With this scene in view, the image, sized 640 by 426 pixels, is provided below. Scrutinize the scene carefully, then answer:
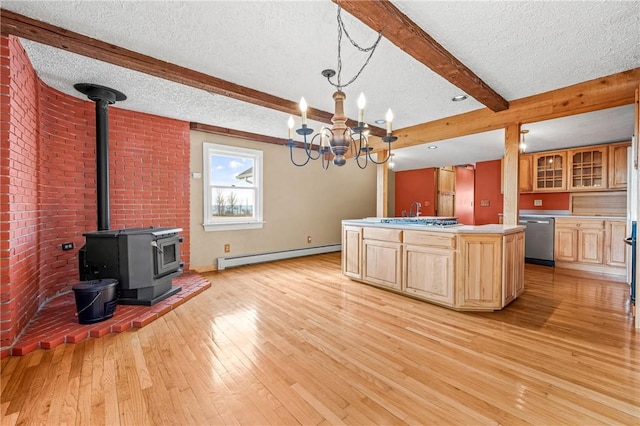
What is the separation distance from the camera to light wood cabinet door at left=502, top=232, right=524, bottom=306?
2.99 m

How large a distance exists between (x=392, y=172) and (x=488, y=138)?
402cm

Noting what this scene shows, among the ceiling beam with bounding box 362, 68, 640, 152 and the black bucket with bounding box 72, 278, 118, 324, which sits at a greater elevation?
the ceiling beam with bounding box 362, 68, 640, 152

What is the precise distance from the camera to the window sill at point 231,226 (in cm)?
474

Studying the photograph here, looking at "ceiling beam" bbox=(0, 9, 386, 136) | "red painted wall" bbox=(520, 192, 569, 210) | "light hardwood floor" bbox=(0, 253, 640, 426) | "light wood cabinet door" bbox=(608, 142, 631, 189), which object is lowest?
"light hardwood floor" bbox=(0, 253, 640, 426)

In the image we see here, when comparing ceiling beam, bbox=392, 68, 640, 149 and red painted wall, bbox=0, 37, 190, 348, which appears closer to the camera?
red painted wall, bbox=0, 37, 190, 348

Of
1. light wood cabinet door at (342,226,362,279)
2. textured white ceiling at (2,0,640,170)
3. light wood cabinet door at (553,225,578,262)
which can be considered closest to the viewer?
textured white ceiling at (2,0,640,170)

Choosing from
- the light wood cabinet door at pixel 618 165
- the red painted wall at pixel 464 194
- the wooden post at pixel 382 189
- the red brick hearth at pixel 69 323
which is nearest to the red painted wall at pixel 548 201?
the light wood cabinet door at pixel 618 165

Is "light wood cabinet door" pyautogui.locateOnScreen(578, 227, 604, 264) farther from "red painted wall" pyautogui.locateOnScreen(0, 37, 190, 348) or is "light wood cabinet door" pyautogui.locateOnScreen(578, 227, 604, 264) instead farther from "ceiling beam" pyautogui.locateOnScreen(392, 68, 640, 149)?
"red painted wall" pyautogui.locateOnScreen(0, 37, 190, 348)

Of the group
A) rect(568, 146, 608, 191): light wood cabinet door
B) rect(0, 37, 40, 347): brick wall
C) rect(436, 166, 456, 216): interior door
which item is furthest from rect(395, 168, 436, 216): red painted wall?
rect(0, 37, 40, 347): brick wall

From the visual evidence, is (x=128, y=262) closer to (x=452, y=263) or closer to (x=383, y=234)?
(x=383, y=234)

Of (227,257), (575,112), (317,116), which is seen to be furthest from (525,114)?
(227,257)

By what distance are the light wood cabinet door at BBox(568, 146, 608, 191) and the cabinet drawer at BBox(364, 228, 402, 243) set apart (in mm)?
4270

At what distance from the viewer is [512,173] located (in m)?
3.56

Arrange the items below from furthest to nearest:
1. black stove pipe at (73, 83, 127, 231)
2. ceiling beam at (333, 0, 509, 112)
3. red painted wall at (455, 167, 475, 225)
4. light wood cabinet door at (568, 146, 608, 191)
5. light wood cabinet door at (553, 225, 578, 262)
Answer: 1. red painted wall at (455, 167, 475, 225)
2. light wood cabinet door at (568, 146, 608, 191)
3. light wood cabinet door at (553, 225, 578, 262)
4. black stove pipe at (73, 83, 127, 231)
5. ceiling beam at (333, 0, 509, 112)
